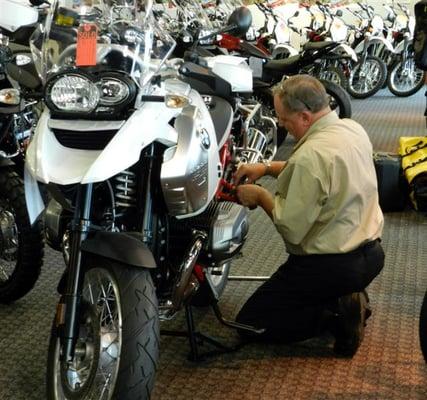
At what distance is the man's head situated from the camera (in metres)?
2.15

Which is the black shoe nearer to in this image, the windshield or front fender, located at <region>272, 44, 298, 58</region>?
the windshield

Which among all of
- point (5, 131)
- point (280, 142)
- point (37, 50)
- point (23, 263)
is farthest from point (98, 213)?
point (280, 142)

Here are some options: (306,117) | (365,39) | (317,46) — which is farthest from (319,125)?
(365,39)

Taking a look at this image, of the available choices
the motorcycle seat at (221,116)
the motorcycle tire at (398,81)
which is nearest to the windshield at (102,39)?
the motorcycle seat at (221,116)

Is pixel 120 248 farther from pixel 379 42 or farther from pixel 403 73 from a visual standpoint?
pixel 403 73

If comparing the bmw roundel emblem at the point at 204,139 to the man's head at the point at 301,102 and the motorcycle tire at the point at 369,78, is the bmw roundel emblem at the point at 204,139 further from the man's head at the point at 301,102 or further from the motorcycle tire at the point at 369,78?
the motorcycle tire at the point at 369,78

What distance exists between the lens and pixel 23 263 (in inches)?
96.0

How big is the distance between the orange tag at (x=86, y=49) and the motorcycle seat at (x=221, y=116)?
621 millimetres

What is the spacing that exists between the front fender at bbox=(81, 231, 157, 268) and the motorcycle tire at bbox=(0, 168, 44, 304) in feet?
2.58

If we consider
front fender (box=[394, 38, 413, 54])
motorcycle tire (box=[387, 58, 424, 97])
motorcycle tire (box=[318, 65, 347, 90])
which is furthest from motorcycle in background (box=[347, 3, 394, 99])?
motorcycle tire (box=[318, 65, 347, 90])

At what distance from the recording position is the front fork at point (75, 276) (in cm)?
169

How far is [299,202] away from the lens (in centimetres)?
203

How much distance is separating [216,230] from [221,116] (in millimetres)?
491

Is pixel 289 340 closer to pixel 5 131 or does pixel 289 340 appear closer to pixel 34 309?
pixel 34 309
